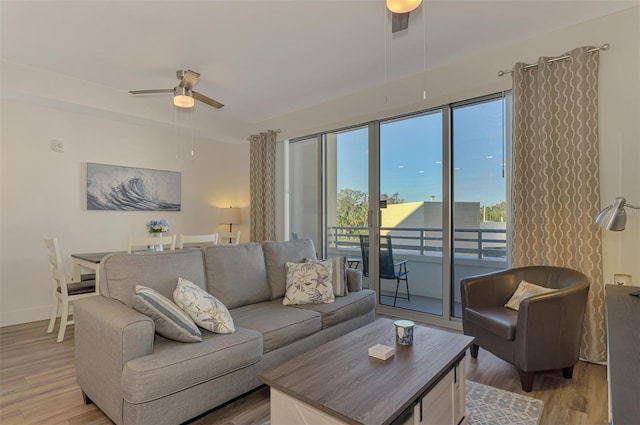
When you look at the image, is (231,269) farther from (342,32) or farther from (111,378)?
(342,32)

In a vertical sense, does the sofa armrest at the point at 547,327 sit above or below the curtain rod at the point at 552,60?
below

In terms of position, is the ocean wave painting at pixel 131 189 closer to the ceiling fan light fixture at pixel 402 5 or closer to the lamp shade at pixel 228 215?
the lamp shade at pixel 228 215

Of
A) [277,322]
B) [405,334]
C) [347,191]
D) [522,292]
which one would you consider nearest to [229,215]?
[347,191]

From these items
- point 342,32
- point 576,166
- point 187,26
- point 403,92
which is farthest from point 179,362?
point 403,92

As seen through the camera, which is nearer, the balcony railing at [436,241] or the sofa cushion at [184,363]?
the sofa cushion at [184,363]

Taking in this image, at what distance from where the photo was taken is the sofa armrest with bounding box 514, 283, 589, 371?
7.24 ft

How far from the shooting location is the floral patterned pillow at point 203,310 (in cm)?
207

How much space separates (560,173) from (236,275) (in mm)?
2841

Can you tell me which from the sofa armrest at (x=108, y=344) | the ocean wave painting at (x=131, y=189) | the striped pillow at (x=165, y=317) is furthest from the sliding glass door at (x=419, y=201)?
the sofa armrest at (x=108, y=344)

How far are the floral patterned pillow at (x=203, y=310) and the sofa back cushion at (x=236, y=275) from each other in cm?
48

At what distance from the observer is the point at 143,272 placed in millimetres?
2215

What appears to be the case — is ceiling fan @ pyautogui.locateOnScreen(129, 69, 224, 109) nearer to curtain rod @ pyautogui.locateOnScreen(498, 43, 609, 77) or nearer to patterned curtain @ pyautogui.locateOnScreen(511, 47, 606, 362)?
curtain rod @ pyautogui.locateOnScreen(498, 43, 609, 77)

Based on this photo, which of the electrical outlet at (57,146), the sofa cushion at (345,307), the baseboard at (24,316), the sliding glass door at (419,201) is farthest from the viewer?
the electrical outlet at (57,146)

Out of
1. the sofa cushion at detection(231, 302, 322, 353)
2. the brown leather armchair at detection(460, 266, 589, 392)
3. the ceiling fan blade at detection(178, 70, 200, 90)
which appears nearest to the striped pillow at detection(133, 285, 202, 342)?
the sofa cushion at detection(231, 302, 322, 353)
